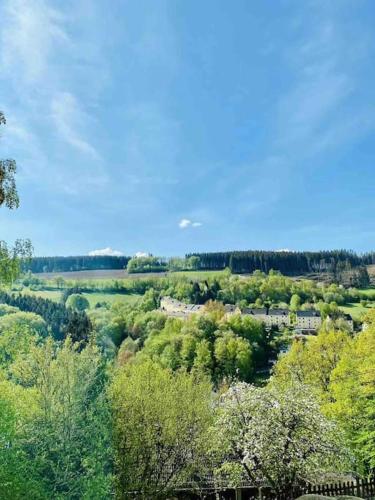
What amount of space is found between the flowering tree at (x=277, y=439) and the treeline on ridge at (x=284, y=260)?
741 inches

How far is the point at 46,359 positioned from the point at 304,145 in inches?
421

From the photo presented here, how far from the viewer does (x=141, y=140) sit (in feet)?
36.3

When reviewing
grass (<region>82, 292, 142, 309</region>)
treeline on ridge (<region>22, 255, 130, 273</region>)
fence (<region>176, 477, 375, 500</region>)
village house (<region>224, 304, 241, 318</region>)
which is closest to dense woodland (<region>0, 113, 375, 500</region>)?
fence (<region>176, 477, 375, 500</region>)

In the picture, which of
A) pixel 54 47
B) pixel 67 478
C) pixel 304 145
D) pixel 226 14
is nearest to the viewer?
pixel 67 478

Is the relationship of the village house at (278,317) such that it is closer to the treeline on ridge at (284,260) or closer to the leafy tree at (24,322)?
the treeline on ridge at (284,260)

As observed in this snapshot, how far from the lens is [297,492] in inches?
266

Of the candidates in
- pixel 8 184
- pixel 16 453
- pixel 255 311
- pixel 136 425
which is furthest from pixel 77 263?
pixel 255 311

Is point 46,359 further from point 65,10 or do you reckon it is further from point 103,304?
point 103,304

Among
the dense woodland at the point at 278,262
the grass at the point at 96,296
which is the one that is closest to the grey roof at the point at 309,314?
the dense woodland at the point at 278,262

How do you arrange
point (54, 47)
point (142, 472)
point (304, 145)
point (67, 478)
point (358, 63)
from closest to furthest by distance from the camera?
1. point (67, 478)
2. point (142, 472)
3. point (54, 47)
4. point (358, 63)
5. point (304, 145)

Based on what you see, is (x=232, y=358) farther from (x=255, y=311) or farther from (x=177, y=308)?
(x=255, y=311)

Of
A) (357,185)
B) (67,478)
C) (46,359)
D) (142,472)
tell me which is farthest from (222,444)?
(357,185)

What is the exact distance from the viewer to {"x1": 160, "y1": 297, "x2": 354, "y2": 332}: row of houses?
26.0 metres

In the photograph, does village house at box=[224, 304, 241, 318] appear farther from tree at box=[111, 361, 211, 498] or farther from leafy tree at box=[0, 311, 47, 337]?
tree at box=[111, 361, 211, 498]
